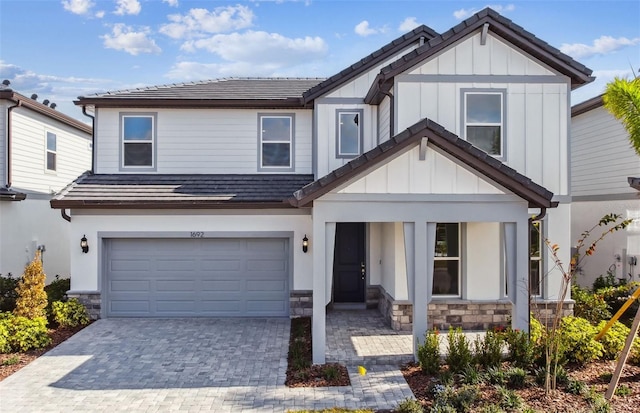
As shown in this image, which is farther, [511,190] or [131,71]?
[131,71]

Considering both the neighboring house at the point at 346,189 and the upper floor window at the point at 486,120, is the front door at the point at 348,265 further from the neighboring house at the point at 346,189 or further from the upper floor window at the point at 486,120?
the upper floor window at the point at 486,120

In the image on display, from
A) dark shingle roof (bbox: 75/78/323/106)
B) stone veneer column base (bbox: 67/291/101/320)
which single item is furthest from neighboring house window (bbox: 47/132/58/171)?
stone veneer column base (bbox: 67/291/101/320)

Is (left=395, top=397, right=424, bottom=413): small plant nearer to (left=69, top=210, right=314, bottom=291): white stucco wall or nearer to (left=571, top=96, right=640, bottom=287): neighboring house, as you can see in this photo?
(left=69, top=210, right=314, bottom=291): white stucco wall

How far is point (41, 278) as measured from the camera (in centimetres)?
934

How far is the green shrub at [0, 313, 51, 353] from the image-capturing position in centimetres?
835

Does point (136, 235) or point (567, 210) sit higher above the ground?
point (567, 210)

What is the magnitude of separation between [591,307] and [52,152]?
53.5 ft

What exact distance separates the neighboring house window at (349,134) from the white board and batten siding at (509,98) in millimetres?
1975

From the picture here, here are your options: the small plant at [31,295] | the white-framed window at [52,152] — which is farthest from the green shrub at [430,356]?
the white-framed window at [52,152]

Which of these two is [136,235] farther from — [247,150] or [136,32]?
[136,32]

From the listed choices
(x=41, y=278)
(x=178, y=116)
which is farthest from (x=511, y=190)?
(x=41, y=278)

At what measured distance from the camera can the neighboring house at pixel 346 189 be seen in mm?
7566

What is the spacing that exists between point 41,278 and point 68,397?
396 centimetres

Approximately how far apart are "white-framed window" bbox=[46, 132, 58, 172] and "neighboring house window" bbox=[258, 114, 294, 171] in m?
7.75
